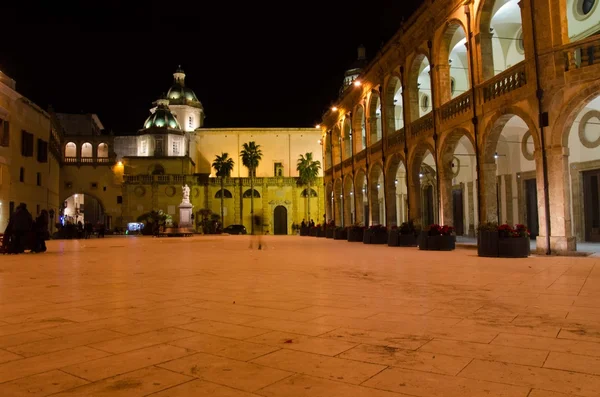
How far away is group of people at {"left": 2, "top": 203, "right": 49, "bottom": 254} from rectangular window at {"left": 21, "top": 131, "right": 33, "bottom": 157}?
19601 millimetres

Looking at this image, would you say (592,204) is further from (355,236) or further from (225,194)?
(225,194)

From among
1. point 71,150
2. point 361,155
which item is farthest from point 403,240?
point 71,150

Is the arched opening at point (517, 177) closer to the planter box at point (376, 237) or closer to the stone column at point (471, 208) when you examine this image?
the stone column at point (471, 208)

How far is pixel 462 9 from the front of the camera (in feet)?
61.6

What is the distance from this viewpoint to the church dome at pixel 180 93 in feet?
247

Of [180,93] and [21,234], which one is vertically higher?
[180,93]

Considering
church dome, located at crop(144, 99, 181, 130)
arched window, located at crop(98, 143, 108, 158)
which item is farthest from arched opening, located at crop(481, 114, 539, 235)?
arched window, located at crop(98, 143, 108, 158)

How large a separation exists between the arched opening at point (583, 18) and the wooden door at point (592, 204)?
5.69 m

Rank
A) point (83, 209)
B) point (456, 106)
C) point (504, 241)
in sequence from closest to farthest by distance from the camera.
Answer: point (504, 241), point (456, 106), point (83, 209)

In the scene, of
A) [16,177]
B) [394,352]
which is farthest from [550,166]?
[16,177]

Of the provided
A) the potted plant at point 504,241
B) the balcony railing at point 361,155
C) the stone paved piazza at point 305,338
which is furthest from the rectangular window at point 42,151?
the potted plant at point 504,241

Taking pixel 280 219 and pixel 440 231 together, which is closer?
pixel 440 231

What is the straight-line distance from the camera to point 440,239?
18.1 m

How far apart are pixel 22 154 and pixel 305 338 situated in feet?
124
